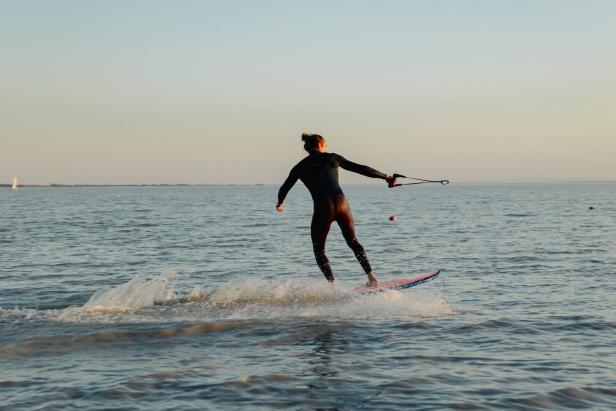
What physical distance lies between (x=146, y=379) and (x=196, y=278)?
10932 millimetres

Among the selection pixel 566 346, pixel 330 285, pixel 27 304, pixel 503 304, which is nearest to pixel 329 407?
pixel 566 346

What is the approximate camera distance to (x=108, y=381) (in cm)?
813

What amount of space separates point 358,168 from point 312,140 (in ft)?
3.05

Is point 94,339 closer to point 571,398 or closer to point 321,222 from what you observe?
point 321,222

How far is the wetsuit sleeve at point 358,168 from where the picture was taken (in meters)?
12.0

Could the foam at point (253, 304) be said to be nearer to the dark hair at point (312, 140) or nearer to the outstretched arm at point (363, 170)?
the outstretched arm at point (363, 170)

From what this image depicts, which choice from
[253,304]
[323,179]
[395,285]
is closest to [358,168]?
[323,179]

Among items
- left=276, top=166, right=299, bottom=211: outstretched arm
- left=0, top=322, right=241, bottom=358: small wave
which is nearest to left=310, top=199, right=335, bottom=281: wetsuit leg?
left=276, top=166, right=299, bottom=211: outstretched arm

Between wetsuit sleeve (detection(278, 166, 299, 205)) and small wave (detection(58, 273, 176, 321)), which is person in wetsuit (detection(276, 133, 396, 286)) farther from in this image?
small wave (detection(58, 273, 176, 321))

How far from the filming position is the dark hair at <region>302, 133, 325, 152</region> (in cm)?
1224

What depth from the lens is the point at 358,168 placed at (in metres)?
12.1

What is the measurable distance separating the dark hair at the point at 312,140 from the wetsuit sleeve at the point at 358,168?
14.5 inches

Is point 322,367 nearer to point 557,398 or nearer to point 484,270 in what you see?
point 557,398

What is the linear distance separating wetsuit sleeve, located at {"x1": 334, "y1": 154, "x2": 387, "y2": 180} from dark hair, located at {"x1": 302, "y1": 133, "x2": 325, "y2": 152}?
1.21 ft
